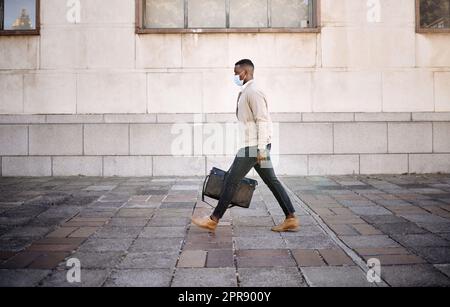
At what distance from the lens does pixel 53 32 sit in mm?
8781

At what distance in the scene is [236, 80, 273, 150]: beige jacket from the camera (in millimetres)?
4262

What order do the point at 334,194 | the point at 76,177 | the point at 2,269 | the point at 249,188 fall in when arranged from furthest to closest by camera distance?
the point at 76,177, the point at 334,194, the point at 249,188, the point at 2,269

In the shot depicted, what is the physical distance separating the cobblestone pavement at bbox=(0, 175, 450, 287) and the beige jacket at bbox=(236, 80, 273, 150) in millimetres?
1067

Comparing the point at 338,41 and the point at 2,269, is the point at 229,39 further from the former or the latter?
the point at 2,269

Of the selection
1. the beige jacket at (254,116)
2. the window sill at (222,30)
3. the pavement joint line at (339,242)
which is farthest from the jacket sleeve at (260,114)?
the window sill at (222,30)

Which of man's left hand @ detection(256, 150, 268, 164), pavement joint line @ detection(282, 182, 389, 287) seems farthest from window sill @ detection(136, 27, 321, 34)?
man's left hand @ detection(256, 150, 268, 164)

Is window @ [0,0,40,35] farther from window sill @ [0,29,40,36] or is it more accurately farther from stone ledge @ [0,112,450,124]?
stone ledge @ [0,112,450,124]

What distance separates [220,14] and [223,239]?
6.36 meters

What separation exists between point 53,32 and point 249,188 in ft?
21.9

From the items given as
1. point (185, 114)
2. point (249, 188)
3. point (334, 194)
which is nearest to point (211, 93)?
point (185, 114)

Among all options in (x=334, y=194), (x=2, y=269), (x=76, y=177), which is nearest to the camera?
(x=2, y=269)

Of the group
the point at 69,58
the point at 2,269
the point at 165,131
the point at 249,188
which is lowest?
the point at 2,269

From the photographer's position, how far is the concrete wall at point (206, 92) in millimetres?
8773

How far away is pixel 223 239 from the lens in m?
4.20
